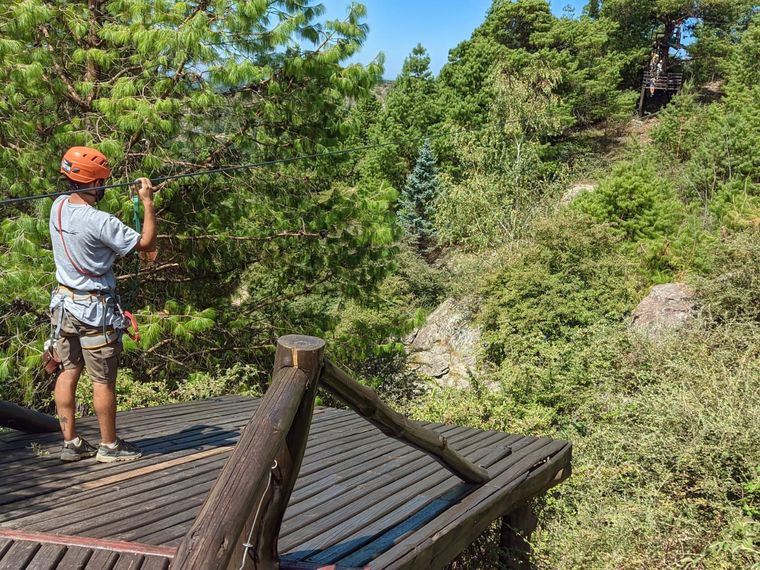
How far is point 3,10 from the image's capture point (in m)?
6.47

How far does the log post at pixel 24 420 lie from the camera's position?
12.4ft

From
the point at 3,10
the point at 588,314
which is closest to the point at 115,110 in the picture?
the point at 3,10

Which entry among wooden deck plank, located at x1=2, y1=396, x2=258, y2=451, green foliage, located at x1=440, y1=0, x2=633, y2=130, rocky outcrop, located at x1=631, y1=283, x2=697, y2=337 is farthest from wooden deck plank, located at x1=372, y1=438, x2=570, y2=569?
green foliage, located at x1=440, y1=0, x2=633, y2=130

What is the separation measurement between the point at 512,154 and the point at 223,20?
1744 cm

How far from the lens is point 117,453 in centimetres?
352

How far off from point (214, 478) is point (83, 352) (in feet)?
3.22

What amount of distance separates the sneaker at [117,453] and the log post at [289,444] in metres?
1.76

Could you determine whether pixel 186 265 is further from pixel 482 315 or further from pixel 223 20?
pixel 482 315

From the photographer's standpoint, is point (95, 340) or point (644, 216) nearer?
point (95, 340)

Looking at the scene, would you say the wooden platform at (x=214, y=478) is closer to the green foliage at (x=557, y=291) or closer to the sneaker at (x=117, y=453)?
the sneaker at (x=117, y=453)

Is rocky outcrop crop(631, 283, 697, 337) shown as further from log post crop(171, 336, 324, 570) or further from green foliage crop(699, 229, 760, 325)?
log post crop(171, 336, 324, 570)

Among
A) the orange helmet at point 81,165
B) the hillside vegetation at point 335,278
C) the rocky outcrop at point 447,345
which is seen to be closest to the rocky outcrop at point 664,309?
the hillside vegetation at point 335,278

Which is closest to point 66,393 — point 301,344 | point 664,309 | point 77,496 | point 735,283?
point 77,496

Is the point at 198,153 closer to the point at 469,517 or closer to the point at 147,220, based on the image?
the point at 147,220
